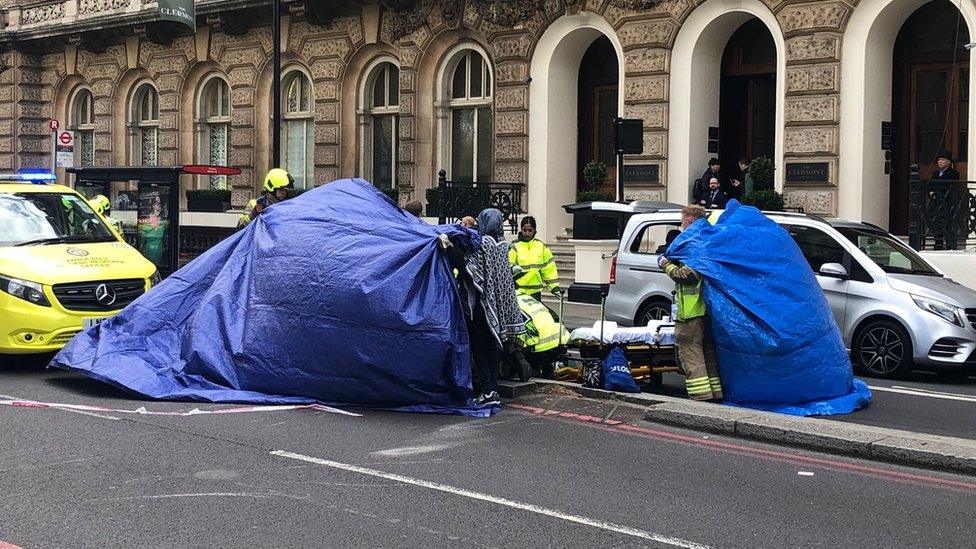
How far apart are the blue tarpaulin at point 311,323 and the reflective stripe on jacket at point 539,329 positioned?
123cm

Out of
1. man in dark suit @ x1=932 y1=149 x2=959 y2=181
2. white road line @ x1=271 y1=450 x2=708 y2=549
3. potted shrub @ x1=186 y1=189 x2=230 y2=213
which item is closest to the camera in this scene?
white road line @ x1=271 y1=450 x2=708 y2=549

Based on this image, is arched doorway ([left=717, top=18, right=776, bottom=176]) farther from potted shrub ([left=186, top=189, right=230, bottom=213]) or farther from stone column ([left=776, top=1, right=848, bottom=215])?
potted shrub ([left=186, top=189, right=230, bottom=213])

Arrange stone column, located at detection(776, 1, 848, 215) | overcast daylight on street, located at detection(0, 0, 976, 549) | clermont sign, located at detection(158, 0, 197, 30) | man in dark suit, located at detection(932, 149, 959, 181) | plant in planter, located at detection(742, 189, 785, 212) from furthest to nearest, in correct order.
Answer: clermont sign, located at detection(158, 0, 197, 30) → plant in planter, located at detection(742, 189, 785, 212) → stone column, located at detection(776, 1, 848, 215) → man in dark suit, located at detection(932, 149, 959, 181) → overcast daylight on street, located at detection(0, 0, 976, 549)

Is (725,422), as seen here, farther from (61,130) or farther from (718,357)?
(61,130)

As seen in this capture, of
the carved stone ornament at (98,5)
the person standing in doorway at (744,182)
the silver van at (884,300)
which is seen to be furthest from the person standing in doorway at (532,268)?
the carved stone ornament at (98,5)

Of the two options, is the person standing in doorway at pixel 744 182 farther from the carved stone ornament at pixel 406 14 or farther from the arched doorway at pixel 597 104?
the carved stone ornament at pixel 406 14

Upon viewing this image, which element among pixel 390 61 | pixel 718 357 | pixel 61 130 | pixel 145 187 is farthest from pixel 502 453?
pixel 61 130

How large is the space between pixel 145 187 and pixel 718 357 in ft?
38.4

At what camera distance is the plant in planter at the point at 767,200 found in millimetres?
21406

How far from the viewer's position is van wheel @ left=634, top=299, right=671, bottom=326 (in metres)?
14.3

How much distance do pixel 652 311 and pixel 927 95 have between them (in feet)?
32.1

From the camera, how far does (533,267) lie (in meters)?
14.1

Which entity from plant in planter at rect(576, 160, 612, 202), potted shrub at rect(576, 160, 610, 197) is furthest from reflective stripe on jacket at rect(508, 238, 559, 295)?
potted shrub at rect(576, 160, 610, 197)

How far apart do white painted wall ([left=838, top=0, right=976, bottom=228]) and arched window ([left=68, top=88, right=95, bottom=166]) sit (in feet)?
76.3
